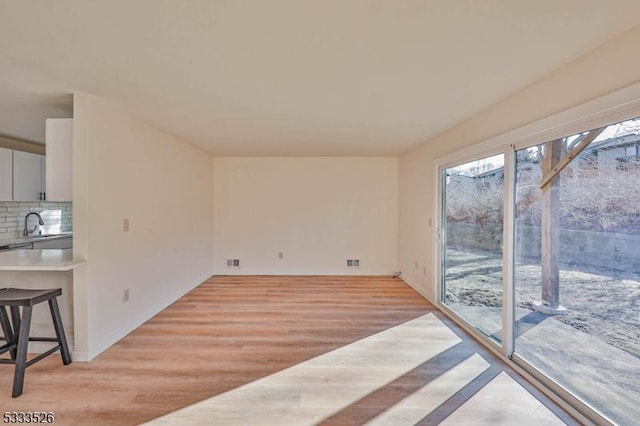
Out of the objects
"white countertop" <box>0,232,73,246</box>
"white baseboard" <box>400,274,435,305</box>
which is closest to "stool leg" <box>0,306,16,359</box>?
"white countertop" <box>0,232,73,246</box>

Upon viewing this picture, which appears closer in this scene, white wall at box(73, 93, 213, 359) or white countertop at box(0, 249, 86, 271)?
white countertop at box(0, 249, 86, 271)

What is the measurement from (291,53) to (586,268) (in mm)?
2324

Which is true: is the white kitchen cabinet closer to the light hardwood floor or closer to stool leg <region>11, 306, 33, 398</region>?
the light hardwood floor

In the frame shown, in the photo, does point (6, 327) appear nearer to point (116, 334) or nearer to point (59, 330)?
point (59, 330)

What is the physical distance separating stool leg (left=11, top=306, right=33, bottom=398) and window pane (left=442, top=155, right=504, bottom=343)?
384 cm

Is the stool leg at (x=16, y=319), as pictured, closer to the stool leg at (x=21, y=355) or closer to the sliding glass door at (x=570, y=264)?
the stool leg at (x=21, y=355)

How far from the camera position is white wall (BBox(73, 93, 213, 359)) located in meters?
2.67

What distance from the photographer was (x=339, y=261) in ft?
19.3

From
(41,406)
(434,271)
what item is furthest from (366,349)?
(41,406)

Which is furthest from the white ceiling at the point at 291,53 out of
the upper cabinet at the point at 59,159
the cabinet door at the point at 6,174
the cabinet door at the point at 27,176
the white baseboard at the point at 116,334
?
the white baseboard at the point at 116,334

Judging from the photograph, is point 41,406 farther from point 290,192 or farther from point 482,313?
point 290,192

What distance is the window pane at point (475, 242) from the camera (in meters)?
2.97

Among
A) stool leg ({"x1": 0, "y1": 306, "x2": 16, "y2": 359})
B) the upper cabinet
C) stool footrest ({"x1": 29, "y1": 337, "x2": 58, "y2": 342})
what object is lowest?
stool footrest ({"x1": 29, "y1": 337, "x2": 58, "y2": 342})

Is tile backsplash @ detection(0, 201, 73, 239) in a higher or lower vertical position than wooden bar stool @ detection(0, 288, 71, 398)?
higher
